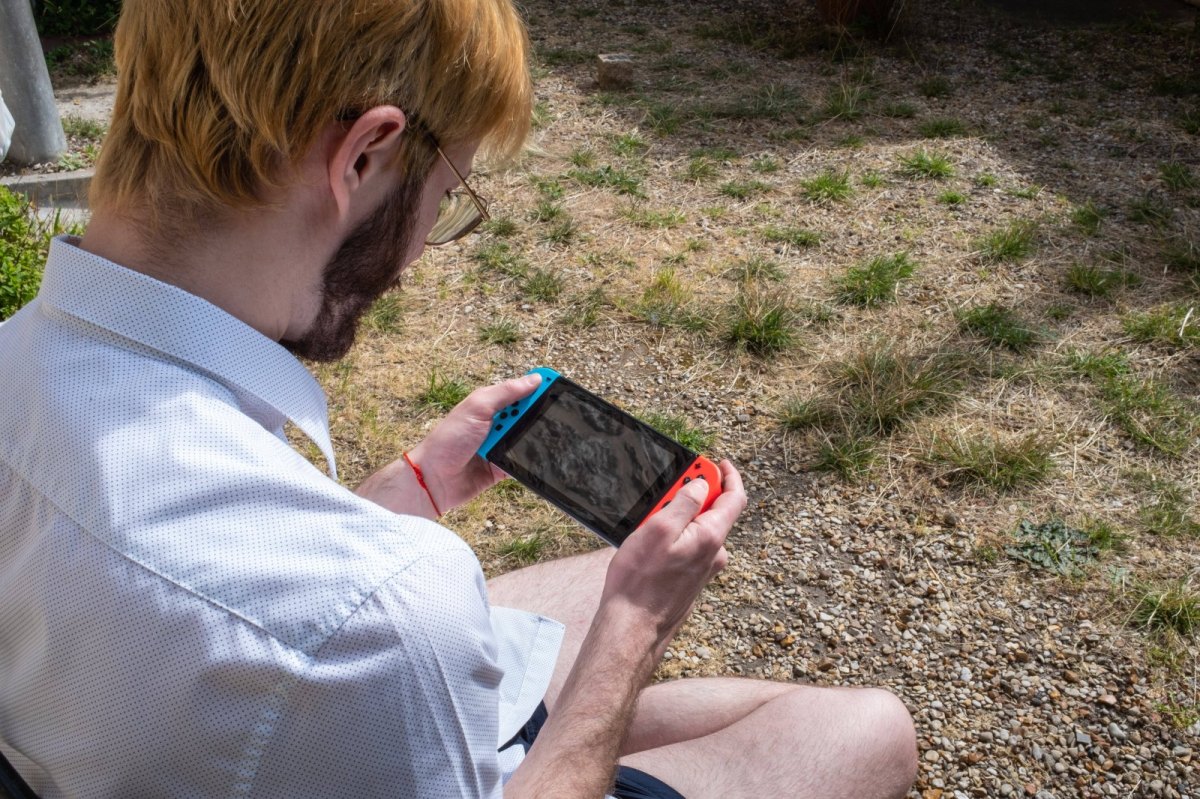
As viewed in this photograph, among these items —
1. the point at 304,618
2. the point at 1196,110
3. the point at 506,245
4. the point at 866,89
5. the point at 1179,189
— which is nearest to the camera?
the point at 304,618

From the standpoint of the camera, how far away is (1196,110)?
5562 mm

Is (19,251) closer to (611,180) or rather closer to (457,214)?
(457,214)

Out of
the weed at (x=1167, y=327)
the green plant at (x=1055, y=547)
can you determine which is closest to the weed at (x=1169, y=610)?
the green plant at (x=1055, y=547)

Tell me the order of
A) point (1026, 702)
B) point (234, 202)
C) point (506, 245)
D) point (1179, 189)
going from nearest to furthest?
point (234, 202) < point (1026, 702) < point (506, 245) < point (1179, 189)

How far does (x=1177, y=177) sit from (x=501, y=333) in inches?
133

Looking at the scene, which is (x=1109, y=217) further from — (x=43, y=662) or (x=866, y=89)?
(x=43, y=662)

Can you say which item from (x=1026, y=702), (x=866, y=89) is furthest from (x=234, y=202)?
(x=866, y=89)

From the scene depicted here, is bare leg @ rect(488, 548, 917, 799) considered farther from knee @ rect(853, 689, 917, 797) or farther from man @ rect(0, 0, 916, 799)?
man @ rect(0, 0, 916, 799)

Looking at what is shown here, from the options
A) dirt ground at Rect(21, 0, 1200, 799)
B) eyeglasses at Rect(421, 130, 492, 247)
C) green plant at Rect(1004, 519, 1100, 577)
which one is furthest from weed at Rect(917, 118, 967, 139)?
eyeglasses at Rect(421, 130, 492, 247)

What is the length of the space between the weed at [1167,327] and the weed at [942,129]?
190 centimetres

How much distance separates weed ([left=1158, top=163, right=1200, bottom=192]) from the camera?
15.8ft

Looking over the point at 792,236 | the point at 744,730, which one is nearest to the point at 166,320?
the point at 744,730

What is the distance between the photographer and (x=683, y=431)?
11.3ft

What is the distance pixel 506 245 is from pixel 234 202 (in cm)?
329
